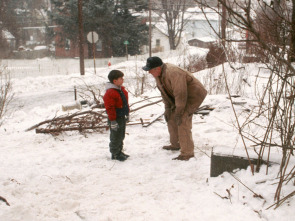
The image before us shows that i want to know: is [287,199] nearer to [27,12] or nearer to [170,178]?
[170,178]

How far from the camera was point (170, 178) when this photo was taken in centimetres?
425

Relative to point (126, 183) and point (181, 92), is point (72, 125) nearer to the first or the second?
point (126, 183)

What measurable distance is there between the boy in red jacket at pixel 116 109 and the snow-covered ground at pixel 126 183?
0.27m

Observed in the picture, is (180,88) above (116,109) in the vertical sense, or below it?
above

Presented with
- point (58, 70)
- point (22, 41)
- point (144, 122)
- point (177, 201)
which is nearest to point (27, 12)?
point (22, 41)

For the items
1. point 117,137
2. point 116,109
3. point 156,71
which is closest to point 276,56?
point 156,71

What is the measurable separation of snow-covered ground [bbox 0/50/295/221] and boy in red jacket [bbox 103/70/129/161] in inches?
10.6

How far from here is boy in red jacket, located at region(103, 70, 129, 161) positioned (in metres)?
4.71

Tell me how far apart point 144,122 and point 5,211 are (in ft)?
14.3

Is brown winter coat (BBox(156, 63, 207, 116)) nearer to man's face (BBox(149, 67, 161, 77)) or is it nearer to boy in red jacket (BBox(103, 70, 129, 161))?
man's face (BBox(149, 67, 161, 77))

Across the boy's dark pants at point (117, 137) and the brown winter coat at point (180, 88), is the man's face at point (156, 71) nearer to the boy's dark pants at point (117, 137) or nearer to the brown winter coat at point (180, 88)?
the brown winter coat at point (180, 88)

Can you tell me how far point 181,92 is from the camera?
4.46 meters

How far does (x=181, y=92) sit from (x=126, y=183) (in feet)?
5.05

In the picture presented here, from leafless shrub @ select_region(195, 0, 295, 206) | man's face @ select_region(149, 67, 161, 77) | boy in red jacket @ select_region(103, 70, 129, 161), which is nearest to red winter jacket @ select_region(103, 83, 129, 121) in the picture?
boy in red jacket @ select_region(103, 70, 129, 161)
